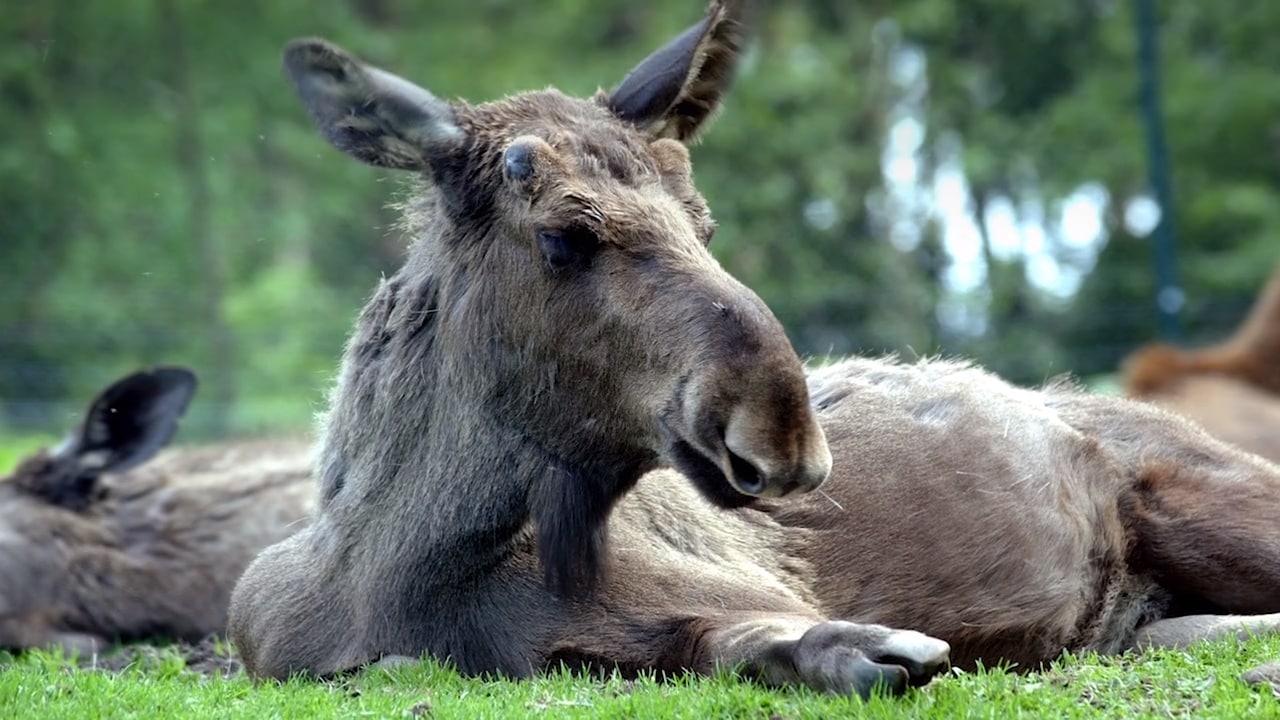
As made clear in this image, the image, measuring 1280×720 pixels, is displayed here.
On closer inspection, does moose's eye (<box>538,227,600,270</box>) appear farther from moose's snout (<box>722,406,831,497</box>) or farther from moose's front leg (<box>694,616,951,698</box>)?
moose's front leg (<box>694,616,951,698</box>)

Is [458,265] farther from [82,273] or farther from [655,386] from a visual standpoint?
[82,273]

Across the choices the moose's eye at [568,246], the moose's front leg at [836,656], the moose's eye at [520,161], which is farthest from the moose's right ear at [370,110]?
the moose's front leg at [836,656]

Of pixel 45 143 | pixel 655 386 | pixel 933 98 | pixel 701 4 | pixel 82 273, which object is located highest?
pixel 701 4

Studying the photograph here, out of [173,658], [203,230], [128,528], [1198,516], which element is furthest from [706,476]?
[203,230]

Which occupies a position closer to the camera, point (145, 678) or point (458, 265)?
point (458, 265)

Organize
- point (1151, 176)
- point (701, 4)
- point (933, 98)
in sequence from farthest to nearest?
point (701, 4)
point (933, 98)
point (1151, 176)

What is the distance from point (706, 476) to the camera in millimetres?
5047

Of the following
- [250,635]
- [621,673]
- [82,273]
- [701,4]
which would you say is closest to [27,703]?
[250,635]

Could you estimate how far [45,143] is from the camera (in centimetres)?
2284

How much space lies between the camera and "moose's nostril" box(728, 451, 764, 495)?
4734 millimetres

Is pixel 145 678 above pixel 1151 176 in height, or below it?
below

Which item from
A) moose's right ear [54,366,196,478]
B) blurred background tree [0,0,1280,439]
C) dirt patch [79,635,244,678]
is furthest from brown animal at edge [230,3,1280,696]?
blurred background tree [0,0,1280,439]

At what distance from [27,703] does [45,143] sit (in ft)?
61.3

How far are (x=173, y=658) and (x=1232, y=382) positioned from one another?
9.51 meters
